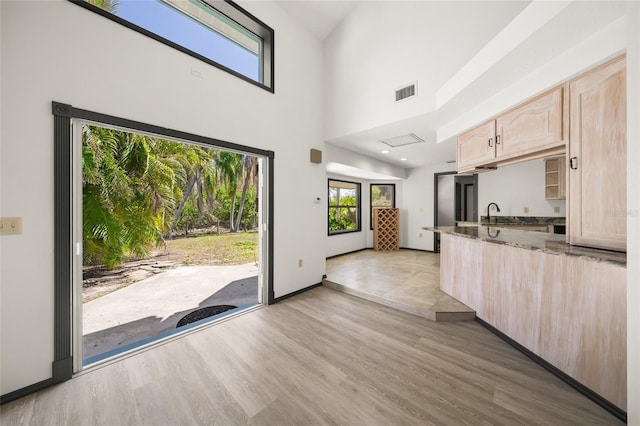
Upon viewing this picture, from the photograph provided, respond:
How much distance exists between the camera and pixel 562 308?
1.60m

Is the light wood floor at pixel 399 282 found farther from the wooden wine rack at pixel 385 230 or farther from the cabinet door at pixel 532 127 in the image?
the cabinet door at pixel 532 127

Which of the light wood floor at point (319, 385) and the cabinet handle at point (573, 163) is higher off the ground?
the cabinet handle at point (573, 163)

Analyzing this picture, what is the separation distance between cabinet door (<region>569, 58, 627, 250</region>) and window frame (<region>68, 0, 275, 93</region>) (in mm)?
2867

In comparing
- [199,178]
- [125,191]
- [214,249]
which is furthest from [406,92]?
[214,249]

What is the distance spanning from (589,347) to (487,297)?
88 cm

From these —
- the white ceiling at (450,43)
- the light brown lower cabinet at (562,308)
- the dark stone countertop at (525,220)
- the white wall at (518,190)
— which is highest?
the white ceiling at (450,43)

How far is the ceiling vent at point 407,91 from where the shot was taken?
2.54 meters

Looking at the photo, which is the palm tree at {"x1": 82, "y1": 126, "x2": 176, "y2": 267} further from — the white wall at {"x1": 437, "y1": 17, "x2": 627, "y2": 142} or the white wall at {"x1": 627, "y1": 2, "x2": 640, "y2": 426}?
the white wall at {"x1": 437, "y1": 17, "x2": 627, "y2": 142}

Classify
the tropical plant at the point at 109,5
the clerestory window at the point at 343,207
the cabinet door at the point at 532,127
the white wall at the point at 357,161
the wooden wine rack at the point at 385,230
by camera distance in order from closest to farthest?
1. the cabinet door at the point at 532,127
2. the tropical plant at the point at 109,5
3. the white wall at the point at 357,161
4. the clerestory window at the point at 343,207
5. the wooden wine rack at the point at 385,230

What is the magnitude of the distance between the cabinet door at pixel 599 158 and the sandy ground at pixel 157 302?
3.36 meters

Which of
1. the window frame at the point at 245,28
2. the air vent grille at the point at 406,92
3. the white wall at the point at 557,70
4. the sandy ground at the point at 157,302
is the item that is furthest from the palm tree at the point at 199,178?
the white wall at the point at 557,70

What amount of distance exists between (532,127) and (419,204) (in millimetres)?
4133

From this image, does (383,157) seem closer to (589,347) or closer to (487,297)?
(487,297)

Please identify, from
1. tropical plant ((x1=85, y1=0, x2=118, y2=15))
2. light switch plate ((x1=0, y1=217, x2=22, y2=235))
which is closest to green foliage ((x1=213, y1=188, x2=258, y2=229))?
tropical plant ((x1=85, y1=0, x2=118, y2=15))
